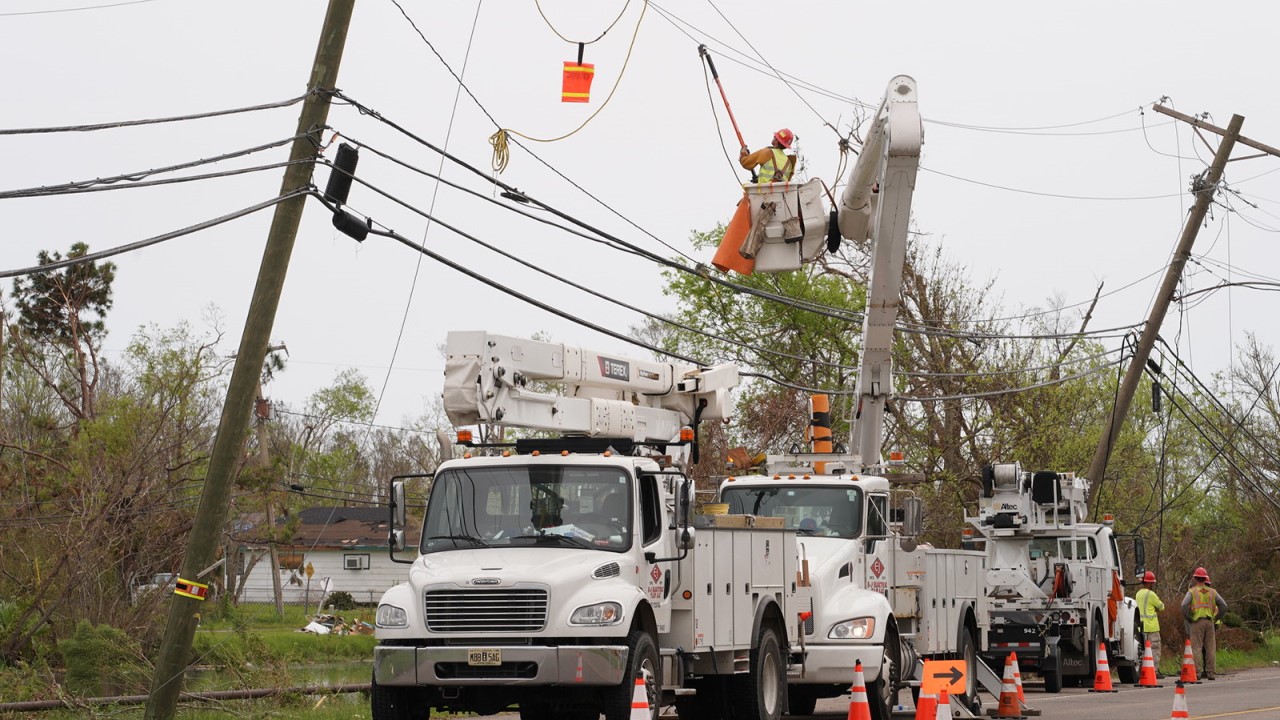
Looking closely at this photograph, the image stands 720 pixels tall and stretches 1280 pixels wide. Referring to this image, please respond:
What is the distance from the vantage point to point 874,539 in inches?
687

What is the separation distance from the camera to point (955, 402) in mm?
39406

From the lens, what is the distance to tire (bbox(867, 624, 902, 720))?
1617 centimetres

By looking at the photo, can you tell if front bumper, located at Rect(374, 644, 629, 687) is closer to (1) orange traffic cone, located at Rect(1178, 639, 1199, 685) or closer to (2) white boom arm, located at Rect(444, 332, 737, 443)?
(2) white boom arm, located at Rect(444, 332, 737, 443)

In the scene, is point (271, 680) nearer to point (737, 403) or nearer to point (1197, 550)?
point (737, 403)

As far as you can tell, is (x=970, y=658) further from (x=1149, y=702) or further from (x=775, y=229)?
(x=775, y=229)

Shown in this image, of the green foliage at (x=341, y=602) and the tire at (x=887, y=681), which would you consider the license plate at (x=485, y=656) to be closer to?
the tire at (x=887, y=681)

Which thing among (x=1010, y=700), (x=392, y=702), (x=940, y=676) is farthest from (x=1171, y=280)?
(x=392, y=702)

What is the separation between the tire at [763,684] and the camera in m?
14.3

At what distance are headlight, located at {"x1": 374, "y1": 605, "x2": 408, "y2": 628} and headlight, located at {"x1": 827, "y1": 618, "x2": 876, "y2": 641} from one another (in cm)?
553

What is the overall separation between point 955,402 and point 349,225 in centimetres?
2720

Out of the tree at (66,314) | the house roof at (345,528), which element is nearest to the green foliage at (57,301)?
the tree at (66,314)

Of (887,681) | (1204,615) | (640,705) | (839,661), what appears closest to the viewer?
(640,705)

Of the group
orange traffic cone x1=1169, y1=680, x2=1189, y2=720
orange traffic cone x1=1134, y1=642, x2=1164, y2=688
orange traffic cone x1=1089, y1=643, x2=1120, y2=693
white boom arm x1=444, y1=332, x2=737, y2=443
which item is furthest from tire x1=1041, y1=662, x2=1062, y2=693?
white boom arm x1=444, y1=332, x2=737, y2=443

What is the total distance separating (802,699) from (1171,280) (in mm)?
15040
